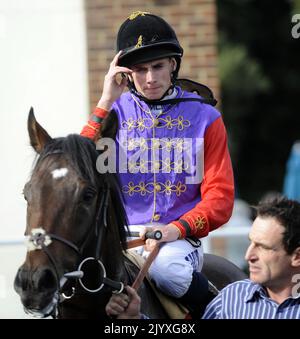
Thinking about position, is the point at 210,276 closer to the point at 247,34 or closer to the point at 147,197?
the point at 147,197

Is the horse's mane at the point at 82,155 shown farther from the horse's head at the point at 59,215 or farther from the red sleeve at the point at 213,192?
the red sleeve at the point at 213,192

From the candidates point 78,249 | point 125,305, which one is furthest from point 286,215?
point 78,249

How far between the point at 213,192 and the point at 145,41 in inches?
32.5

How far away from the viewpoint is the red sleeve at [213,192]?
178 inches

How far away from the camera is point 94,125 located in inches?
171

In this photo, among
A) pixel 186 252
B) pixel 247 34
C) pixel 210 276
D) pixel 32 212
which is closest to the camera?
pixel 32 212

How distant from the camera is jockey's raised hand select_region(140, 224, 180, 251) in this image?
14.3ft

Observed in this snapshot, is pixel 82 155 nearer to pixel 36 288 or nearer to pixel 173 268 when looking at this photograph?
pixel 36 288

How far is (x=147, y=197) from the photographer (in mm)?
4668

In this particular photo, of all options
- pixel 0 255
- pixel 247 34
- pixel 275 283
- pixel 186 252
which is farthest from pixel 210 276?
pixel 247 34

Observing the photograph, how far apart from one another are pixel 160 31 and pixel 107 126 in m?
0.68

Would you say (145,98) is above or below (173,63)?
below

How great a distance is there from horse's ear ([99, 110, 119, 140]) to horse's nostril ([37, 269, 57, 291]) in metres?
0.78

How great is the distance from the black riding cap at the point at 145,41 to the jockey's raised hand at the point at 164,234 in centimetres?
84
